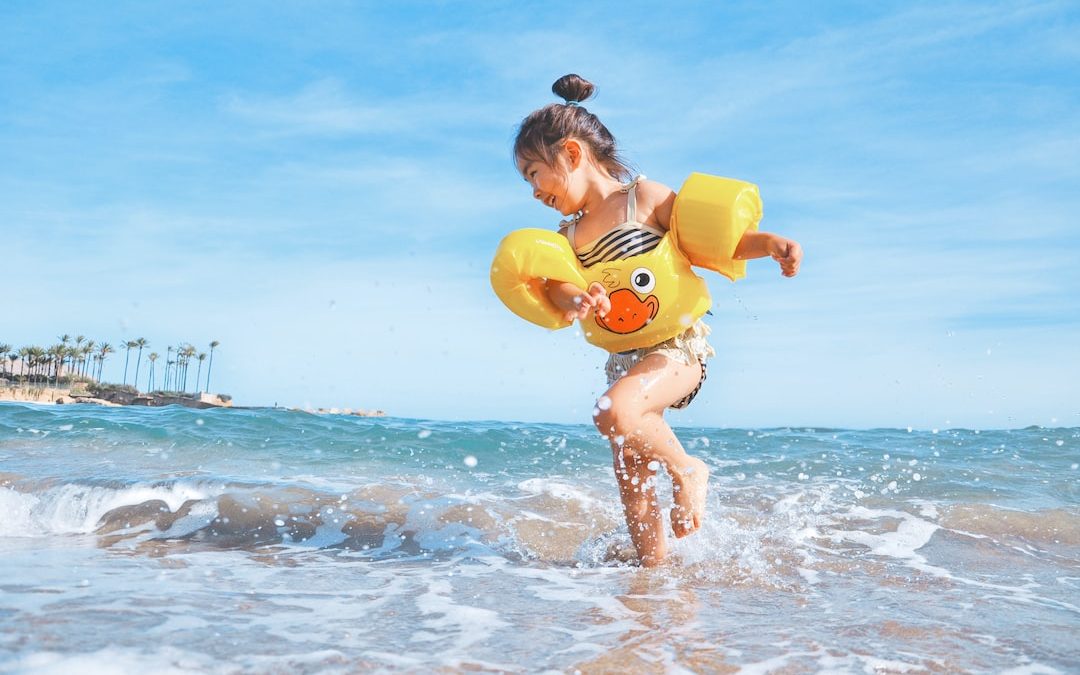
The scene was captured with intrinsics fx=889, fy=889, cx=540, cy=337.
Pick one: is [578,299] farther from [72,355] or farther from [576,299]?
[72,355]

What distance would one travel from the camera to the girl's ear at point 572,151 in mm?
4074

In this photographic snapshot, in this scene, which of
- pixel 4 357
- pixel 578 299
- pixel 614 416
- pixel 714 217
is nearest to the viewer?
pixel 578 299

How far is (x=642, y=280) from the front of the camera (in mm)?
3865

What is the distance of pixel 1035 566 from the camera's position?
14.5 ft

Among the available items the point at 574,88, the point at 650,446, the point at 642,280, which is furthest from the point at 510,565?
the point at 574,88

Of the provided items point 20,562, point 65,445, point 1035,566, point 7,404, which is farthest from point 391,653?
point 7,404

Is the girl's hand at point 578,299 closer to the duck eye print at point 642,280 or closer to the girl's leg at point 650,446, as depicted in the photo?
the duck eye print at point 642,280

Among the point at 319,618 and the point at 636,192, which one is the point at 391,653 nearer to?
the point at 319,618

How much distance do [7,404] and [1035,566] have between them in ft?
41.5

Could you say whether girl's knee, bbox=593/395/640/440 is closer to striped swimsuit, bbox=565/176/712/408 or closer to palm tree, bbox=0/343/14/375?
striped swimsuit, bbox=565/176/712/408

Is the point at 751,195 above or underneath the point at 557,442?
above

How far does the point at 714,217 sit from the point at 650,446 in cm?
104

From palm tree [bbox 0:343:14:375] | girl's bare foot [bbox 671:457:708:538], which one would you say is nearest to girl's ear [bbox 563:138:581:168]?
girl's bare foot [bbox 671:457:708:538]

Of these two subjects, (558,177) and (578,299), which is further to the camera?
(558,177)
